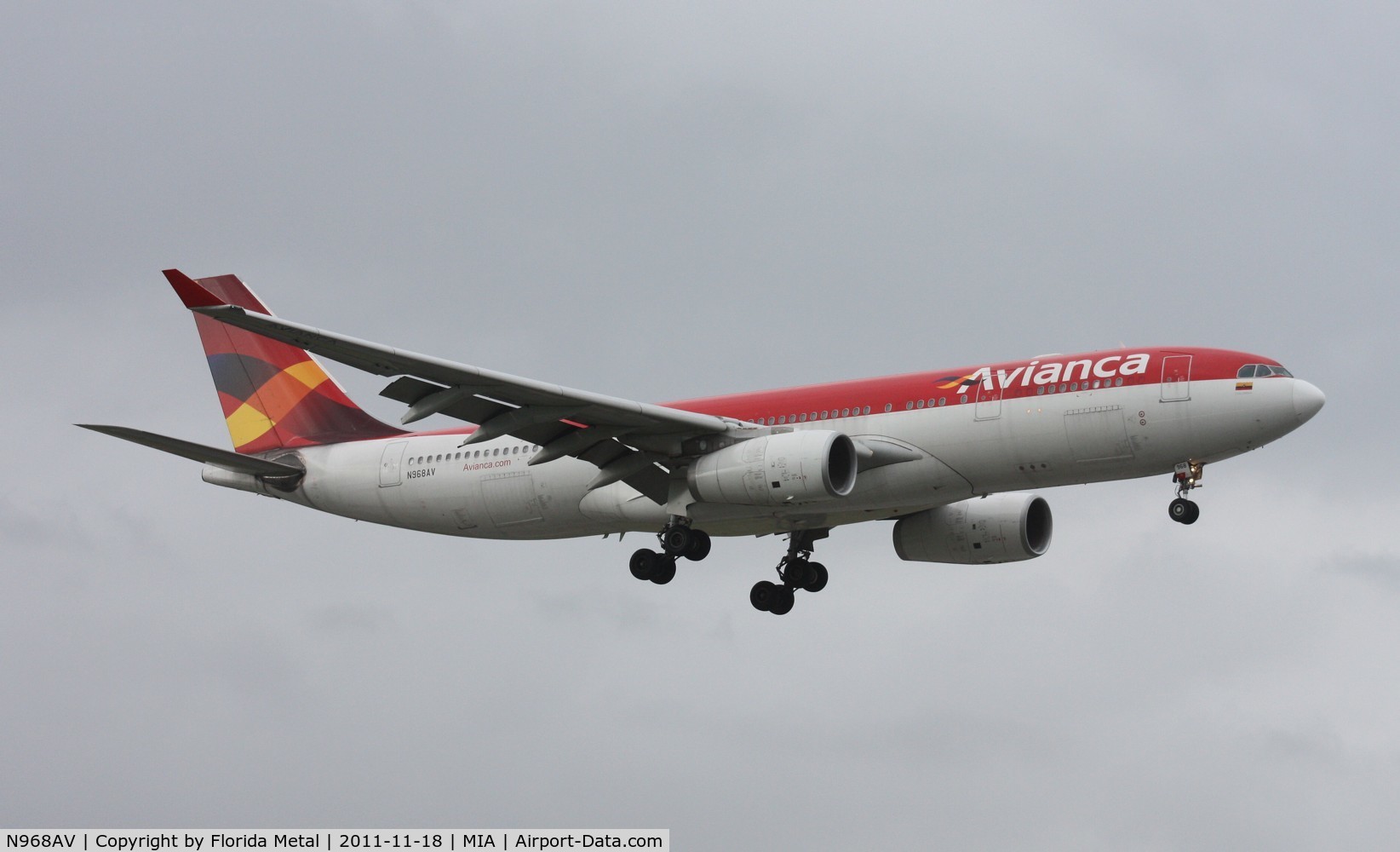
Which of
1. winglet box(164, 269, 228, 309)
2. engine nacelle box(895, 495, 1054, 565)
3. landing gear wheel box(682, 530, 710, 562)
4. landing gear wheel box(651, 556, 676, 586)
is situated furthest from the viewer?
engine nacelle box(895, 495, 1054, 565)

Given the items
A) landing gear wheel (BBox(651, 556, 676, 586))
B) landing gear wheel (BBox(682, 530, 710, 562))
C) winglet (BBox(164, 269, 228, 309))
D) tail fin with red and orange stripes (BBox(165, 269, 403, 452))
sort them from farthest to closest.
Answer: tail fin with red and orange stripes (BBox(165, 269, 403, 452)), landing gear wheel (BBox(651, 556, 676, 586)), landing gear wheel (BBox(682, 530, 710, 562)), winglet (BBox(164, 269, 228, 309))

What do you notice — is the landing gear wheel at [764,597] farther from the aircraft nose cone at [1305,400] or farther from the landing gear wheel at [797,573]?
the aircraft nose cone at [1305,400]

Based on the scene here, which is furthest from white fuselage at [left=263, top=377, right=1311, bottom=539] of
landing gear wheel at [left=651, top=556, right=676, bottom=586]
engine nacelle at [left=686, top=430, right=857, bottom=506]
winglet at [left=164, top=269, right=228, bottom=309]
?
winglet at [left=164, top=269, right=228, bottom=309]

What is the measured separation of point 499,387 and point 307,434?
40.7 feet

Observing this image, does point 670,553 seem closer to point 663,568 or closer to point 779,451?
point 663,568

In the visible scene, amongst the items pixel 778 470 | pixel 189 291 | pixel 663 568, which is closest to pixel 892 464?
pixel 778 470

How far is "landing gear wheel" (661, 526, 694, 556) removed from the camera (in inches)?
1626

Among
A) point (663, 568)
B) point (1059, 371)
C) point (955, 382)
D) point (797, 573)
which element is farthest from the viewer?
point (797, 573)

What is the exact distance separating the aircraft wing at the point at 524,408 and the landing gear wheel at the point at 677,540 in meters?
0.83

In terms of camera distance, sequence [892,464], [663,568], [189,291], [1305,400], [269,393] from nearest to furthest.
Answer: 1. [189,291]
2. [1305,400]
3. [892,464]
4. [663,568]
5. [269,393]

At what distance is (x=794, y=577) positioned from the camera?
4581 cm

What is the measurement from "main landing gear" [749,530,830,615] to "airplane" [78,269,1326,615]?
0.05 m

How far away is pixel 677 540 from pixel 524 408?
5182 millimetres

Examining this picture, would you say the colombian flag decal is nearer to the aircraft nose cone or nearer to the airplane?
the airplane
